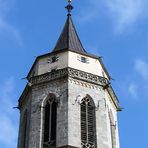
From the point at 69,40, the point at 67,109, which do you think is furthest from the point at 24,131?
the point at 69,40

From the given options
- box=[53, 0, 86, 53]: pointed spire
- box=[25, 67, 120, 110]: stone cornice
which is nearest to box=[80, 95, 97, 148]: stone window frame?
box=[25, 67, 120, 110]: stone cornice

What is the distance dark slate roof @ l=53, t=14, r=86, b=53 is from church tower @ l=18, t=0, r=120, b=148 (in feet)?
0.29

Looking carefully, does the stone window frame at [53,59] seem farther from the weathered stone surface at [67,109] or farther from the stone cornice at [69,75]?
the weathered stone surface at [67,109]

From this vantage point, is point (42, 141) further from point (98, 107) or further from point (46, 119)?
point (98, 107)

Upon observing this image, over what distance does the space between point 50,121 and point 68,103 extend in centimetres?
140

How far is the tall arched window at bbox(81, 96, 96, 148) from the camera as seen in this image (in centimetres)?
2888

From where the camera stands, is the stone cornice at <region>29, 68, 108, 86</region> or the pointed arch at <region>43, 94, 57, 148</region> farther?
the stone cornice at <region>29, 68, 108, 86</region>

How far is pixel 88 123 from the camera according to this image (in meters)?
29.8

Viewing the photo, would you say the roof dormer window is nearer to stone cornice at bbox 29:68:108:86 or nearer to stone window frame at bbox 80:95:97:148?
stone cornice at bbox 29:68:108:86

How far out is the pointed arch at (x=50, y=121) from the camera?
28844 millimetres

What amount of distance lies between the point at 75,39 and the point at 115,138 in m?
7.75

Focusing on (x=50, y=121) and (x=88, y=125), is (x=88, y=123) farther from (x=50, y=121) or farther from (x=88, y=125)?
(x=50, y=121)

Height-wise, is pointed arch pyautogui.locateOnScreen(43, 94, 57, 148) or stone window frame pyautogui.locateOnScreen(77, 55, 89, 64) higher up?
stone window frame pyautogui.locateOnScreen(77, 55, 89, 64)

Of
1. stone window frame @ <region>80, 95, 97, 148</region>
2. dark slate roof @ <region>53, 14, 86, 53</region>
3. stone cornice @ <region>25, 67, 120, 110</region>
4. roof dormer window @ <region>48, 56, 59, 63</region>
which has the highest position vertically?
dark slate roof @ <region>53, 14, 86, 53</region>
